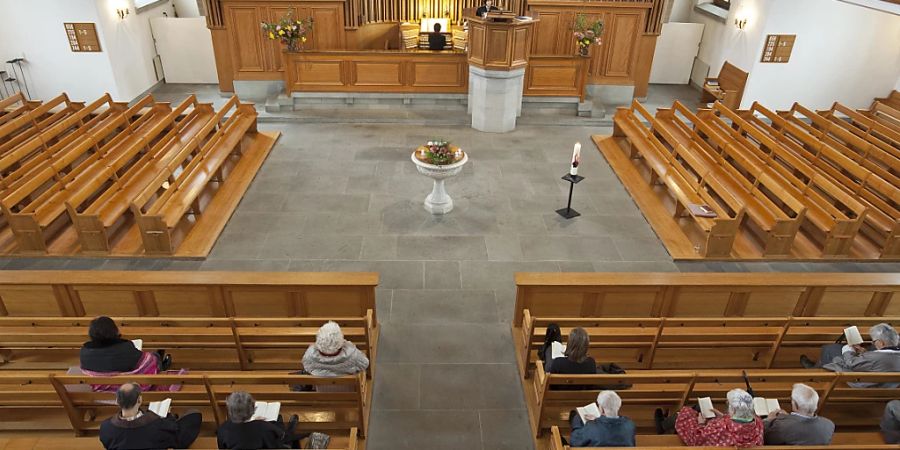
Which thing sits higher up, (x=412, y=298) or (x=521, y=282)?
(x=521, y=282)

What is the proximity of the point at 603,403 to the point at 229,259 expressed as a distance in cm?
492

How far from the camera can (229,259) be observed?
6766mm

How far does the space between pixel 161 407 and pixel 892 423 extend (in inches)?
209

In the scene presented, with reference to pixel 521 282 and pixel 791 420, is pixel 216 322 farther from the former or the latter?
pixel 791 420

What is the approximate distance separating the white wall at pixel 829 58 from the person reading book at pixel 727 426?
1051cm

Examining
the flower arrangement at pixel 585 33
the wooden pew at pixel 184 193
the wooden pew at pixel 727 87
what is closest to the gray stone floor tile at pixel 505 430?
the wooden pew at pixel 184 193

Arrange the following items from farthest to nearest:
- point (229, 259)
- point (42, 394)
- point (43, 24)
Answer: point (43, 24) < point (229, 259) < point (42, 394)

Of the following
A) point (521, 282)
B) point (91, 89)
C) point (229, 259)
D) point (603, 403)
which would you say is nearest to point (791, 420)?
point (603, 403)

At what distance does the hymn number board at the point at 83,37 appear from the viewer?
450 inches

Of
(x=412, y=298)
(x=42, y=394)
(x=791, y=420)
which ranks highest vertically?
(x=791, y=420)

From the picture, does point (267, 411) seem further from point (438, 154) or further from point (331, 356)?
point (438, 154)

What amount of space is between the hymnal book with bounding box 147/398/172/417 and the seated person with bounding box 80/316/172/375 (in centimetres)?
37

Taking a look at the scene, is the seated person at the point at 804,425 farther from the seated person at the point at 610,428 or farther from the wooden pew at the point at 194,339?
the wooden pew at the point at 194,339

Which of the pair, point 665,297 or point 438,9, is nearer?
point 665,297
